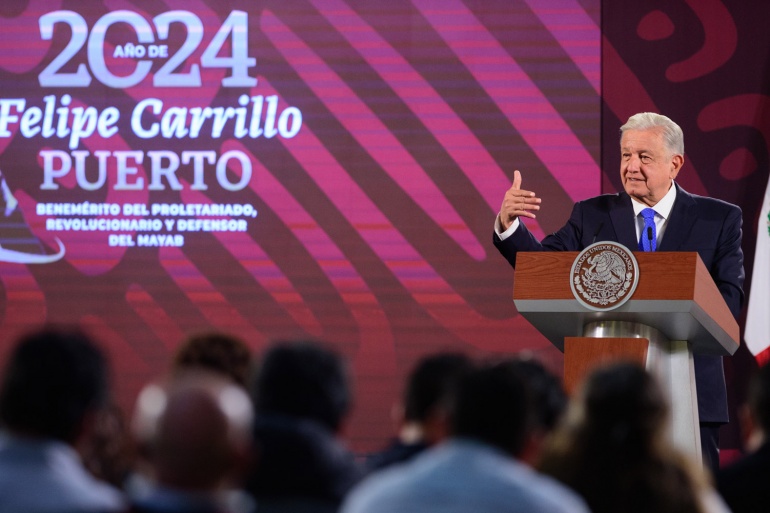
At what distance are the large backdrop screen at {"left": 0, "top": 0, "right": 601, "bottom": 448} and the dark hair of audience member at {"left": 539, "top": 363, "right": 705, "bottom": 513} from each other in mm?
4487

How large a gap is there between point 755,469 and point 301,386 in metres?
0.83

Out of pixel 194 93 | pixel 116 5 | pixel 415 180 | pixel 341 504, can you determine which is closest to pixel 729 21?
pixel 415 180

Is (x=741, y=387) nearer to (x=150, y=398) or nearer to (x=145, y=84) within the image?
(x=145, y=84)

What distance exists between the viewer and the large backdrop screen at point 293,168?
245 inches

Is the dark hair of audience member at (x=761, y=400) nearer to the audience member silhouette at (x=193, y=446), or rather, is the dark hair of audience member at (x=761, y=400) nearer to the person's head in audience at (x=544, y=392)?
the person's head in audience at (x=544, y=392)

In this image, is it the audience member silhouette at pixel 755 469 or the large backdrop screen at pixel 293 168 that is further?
the large backdrop screen at pixel 293 168

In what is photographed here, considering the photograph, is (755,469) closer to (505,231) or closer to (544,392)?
(544,392)

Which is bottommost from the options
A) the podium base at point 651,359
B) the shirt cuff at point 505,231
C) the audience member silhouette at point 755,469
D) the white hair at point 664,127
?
the audience member silhouette at point 755,469

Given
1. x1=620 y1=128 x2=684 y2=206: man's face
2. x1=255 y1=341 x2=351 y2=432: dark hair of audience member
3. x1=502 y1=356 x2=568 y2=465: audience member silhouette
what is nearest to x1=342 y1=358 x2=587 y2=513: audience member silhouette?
x1=255 y1=341 x2=351 y2=432: dark hair of audience member

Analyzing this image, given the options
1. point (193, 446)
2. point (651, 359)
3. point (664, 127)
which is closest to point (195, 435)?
point (193, 446)

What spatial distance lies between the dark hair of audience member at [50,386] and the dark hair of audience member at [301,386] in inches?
13.2

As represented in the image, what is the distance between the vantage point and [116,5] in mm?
6438

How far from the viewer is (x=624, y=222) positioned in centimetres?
389

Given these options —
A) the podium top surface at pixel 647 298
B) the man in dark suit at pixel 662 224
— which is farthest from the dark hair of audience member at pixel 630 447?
the man in dark suit at pixel 662 224
